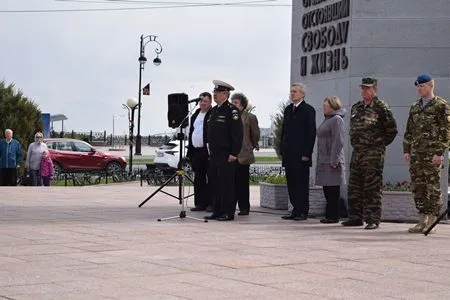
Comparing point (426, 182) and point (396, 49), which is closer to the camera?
point (426, 182)

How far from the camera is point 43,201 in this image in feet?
57.1

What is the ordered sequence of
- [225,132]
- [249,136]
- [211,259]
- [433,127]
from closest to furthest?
[211,259] < [433,127] < [225,132] < [249,136]

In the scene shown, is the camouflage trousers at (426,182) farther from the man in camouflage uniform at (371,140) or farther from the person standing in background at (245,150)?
the person standing in background at (245,150)

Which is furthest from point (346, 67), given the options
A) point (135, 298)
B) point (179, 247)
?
point (135, 298)

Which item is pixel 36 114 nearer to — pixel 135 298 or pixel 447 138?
pixel 447 138

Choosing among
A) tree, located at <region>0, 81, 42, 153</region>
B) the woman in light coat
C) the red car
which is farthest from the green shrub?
the woman in light coat

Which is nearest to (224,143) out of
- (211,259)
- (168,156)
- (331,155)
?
(331,155)

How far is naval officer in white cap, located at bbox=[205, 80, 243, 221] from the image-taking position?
13391 mm

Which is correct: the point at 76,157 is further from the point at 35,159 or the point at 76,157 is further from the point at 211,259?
the point at 211,259

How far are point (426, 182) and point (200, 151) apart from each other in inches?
163

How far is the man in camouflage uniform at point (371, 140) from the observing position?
12.6m

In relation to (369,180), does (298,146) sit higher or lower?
higher

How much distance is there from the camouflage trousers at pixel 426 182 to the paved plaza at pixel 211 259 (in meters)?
0.42

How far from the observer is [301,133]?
534 inches
